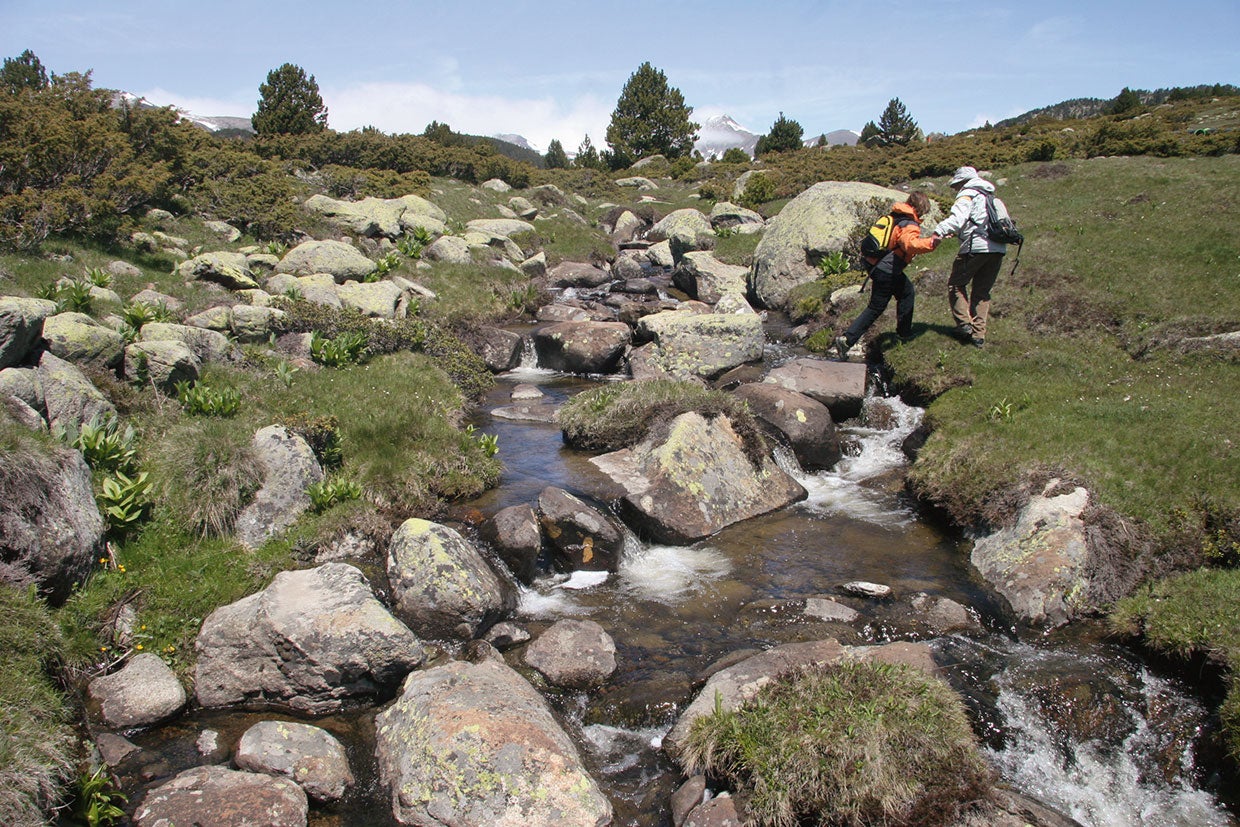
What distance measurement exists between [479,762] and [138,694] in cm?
430

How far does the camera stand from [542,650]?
9.17 m

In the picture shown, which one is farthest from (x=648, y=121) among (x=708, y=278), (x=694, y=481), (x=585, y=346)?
(x=694, y=481)

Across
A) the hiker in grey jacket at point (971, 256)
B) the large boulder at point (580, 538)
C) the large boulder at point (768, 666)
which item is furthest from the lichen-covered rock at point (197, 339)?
the hiker in grey jacket at point (971, 256)

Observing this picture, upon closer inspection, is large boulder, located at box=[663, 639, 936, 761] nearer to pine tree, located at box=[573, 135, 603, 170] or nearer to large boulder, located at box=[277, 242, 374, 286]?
large boulder, located at box=[277, 242, 374, 286]

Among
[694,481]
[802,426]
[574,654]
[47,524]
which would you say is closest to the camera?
[47,524]

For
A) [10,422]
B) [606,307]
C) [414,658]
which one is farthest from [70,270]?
[606,307]

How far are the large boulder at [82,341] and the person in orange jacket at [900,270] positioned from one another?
54.4 ft

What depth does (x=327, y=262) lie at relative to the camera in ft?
79.3

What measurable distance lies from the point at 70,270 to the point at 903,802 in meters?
21.0

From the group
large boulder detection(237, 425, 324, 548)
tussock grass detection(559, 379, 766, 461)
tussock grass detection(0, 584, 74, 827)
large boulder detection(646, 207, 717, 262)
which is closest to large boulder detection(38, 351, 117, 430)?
large boulder detection(237, 425, 324, 548)

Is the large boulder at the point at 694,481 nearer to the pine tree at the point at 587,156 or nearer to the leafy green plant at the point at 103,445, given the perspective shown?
the leafy green plant at the point at 103,445

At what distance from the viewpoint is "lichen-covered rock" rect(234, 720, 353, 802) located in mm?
7207

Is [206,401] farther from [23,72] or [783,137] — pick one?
[783,137]

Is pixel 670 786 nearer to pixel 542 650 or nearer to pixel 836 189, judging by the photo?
pixel 542 650
